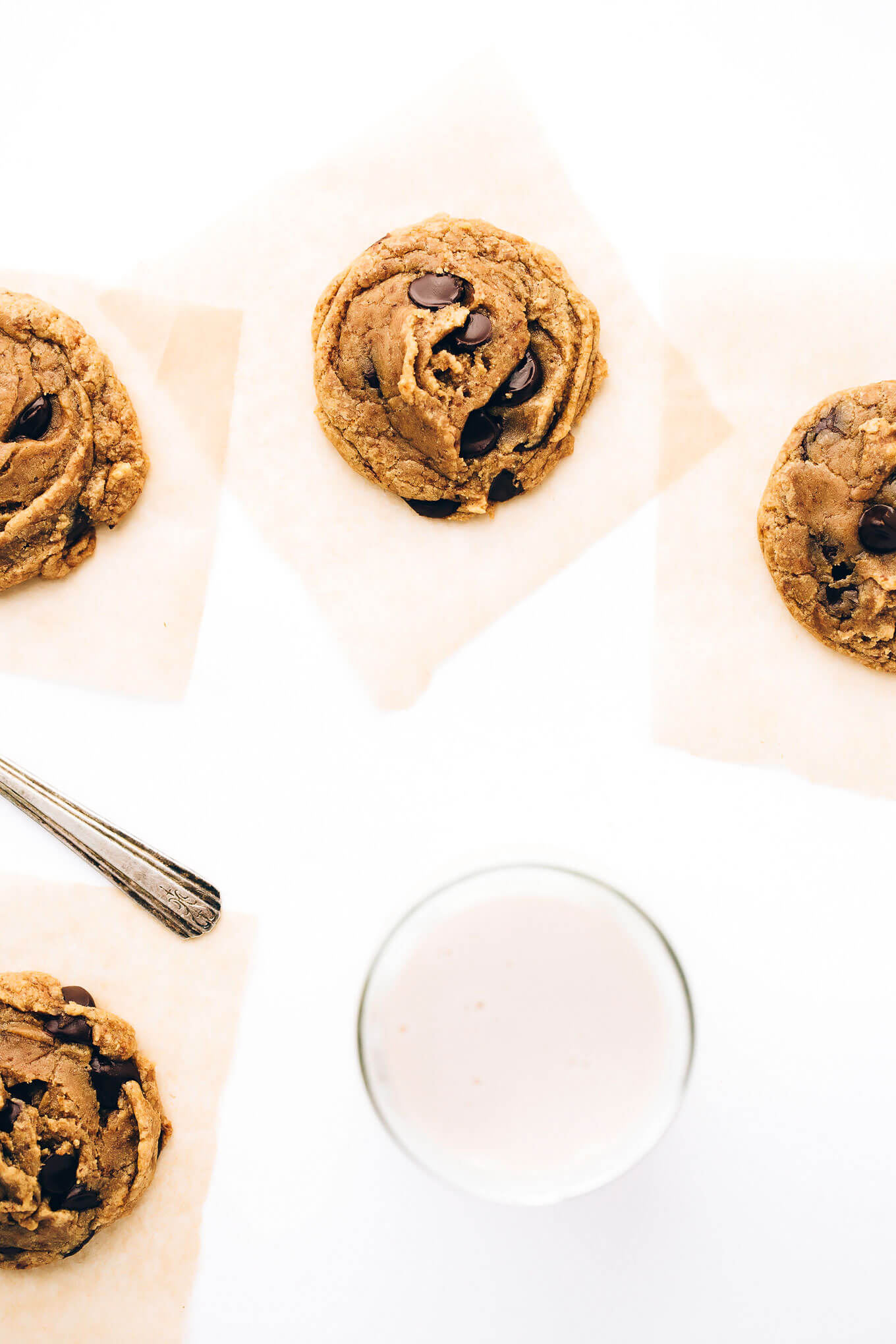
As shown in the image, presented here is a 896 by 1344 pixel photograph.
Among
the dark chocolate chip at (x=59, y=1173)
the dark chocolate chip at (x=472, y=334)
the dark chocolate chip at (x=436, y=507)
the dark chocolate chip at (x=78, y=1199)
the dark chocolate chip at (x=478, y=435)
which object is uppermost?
the dark chocolate chip at (x=472, y=334)

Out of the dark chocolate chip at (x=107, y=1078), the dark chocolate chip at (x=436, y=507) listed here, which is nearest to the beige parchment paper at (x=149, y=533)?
the dark chocolate chip at (x=436, y=507)

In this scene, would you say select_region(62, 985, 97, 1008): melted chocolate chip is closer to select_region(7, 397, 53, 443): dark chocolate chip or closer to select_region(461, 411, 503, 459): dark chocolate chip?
select_region(7, 397, 53, 443): dark chocolate chip

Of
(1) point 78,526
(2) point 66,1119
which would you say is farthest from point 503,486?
(2) point 66,1119

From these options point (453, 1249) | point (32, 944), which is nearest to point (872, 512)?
point (453, 1249)

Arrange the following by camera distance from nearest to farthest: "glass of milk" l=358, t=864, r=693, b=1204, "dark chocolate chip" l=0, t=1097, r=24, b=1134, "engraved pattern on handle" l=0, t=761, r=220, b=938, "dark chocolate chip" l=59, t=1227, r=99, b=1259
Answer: "glass of milk" l=358, t=864, r=693, b=1204, "dark chocolate chip" l=0, t=1097, r=24, b=1134, "dark chocolate chip" l=59, t=1227, r=99, b=1259, "engraved pattern on handle" l=0, t=761, r=220, b=938

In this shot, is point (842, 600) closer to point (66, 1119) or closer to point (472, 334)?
point (472, 334)

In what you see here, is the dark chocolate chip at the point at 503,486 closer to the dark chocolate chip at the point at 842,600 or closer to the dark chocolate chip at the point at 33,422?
the dark chocolate chip at the point at 842,600

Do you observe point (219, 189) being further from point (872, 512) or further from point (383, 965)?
point (383, 965)

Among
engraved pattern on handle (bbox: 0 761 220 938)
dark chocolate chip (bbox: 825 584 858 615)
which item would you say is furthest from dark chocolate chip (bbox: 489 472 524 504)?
engraved pattern on handle (bbox: 0 761 220 938)
